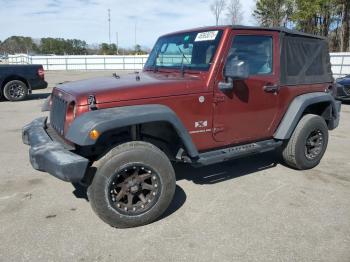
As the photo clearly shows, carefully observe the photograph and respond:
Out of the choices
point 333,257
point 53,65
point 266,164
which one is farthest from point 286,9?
point 333,257

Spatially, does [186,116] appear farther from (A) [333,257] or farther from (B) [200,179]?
(A) [333,257]

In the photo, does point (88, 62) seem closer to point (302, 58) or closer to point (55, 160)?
point (302, 58)

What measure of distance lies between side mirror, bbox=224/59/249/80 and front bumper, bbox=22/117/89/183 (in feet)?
5.94

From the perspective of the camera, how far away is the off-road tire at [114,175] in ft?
11.2

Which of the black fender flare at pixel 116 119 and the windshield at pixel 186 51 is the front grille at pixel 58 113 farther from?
the windshield at pixel 186 51

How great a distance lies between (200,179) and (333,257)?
6.94 ft

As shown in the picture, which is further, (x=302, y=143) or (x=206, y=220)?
(x=302, y=143)

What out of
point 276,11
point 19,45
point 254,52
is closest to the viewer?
point 254,52

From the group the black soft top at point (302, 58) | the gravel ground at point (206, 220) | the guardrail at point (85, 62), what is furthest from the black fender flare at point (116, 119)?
the guardrail at point (85, 62)

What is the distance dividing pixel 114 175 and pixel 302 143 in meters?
2.89

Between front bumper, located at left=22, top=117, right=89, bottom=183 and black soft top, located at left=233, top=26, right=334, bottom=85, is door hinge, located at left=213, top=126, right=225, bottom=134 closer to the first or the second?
black soft top, located at left=233, top=26, right=334, bottom=85

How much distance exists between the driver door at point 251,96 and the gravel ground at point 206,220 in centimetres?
74

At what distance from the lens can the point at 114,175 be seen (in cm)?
346

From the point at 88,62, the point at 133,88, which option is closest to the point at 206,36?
the point at 133,88
